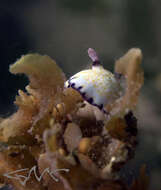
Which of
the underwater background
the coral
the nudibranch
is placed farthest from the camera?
the underwater background

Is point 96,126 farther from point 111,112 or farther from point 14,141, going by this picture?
point 14,141

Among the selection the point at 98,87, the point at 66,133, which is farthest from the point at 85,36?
the point at 66,133

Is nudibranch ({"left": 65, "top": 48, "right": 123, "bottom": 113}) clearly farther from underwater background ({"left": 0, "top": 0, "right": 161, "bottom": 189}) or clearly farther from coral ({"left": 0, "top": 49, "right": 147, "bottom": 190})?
underwater background ({"left": 0, "top": 0, "right": 161, "bottom": 189})

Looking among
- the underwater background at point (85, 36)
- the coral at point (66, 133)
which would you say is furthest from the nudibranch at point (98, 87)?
the underwater background at point (85, 36)

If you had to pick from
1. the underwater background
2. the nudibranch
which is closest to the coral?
the nudibranch

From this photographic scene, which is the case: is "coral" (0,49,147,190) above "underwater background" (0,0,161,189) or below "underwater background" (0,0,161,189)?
below

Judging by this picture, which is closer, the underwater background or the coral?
the coral
